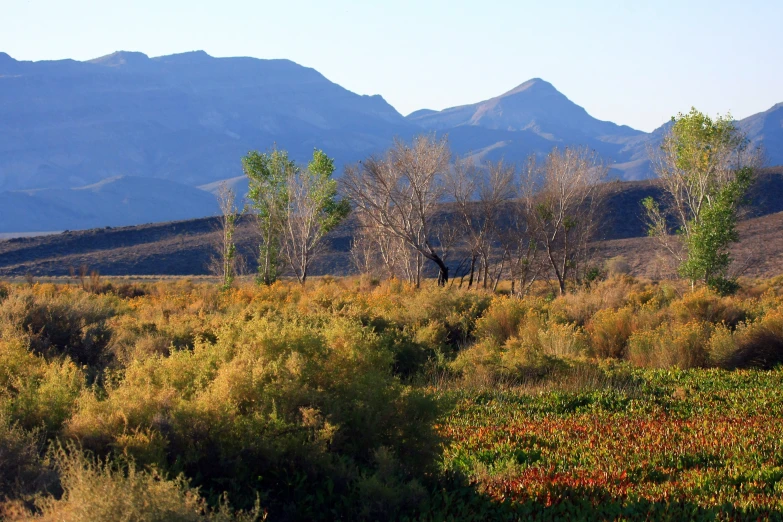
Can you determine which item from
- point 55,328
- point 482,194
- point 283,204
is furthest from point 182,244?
point 55,328

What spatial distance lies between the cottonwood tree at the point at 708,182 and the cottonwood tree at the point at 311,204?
14.4 m

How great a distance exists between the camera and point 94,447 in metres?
5.06

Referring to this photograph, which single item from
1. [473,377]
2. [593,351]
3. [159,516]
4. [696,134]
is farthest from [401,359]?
[696,134]

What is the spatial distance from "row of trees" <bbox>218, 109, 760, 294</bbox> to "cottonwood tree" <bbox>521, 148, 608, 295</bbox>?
0.19 feet

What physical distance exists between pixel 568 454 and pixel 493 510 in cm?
206

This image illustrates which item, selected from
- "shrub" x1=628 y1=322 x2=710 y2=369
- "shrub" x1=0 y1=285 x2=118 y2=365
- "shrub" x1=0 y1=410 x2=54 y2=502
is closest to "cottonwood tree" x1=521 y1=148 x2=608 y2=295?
"shrub" x1=628 y1=322 x2=710 y2=369

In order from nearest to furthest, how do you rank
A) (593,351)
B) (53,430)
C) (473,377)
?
1. (53,430)
2. (473,377)
3. (593,351)

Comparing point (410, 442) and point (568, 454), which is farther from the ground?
point (410, 442)

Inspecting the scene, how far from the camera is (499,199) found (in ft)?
108

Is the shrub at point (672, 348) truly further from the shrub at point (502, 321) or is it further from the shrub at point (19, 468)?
the shrub at point (19, 468)

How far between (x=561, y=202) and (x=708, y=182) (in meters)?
5.71

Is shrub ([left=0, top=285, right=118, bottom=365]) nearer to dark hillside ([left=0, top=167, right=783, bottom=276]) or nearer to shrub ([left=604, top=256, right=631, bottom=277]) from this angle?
shrub ([left=604, top=256, right=631, bottom=277])

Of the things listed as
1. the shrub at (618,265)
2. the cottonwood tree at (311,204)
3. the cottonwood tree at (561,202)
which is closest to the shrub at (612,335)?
the cottonwood tree at (561,202)

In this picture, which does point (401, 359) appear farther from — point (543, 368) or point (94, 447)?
point (94, 447)
